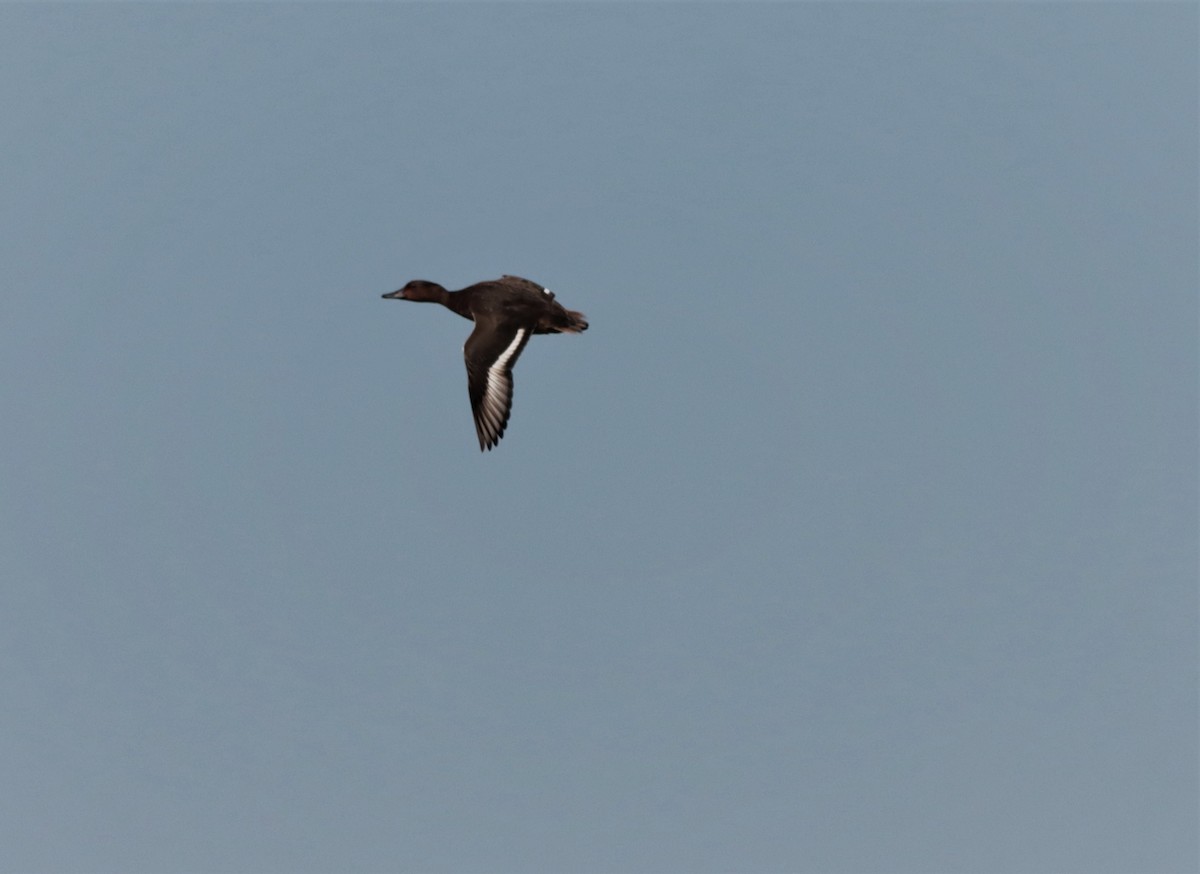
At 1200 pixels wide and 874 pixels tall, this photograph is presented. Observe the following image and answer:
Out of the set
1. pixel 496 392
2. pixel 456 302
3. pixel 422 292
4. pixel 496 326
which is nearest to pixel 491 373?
pixel 496 392

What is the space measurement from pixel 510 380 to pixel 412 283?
3951mm

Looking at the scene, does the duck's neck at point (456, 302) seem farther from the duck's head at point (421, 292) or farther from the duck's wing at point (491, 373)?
the duck's wing at point (491, 373)

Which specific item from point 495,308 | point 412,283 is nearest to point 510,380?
point 495,308

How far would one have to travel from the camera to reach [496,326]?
2658 centimetres

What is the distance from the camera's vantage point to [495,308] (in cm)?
2695

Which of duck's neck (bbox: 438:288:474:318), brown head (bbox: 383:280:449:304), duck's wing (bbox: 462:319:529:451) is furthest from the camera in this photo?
brown head (bbox: 383:280:449:304)

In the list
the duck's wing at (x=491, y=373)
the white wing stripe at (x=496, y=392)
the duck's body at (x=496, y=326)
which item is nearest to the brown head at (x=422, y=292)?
the duck's body at (x=496, y=326)

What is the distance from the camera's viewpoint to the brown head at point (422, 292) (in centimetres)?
2848

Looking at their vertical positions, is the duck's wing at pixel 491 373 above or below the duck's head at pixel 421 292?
below

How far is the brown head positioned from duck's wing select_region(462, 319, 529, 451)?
2.02 m

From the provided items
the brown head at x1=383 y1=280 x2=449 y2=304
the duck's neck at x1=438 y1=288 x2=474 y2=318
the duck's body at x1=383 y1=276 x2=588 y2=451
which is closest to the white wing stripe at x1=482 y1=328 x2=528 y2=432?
the duck's body at x1=383 y1=276 x2=588 y2=451

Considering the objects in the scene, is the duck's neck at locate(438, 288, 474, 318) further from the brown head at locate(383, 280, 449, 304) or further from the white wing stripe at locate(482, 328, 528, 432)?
the white wing stripe at locate(482, 328, 528, 432)

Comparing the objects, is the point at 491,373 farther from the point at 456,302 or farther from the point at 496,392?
the point at 456,302

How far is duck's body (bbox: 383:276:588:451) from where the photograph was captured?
25.7 metres
